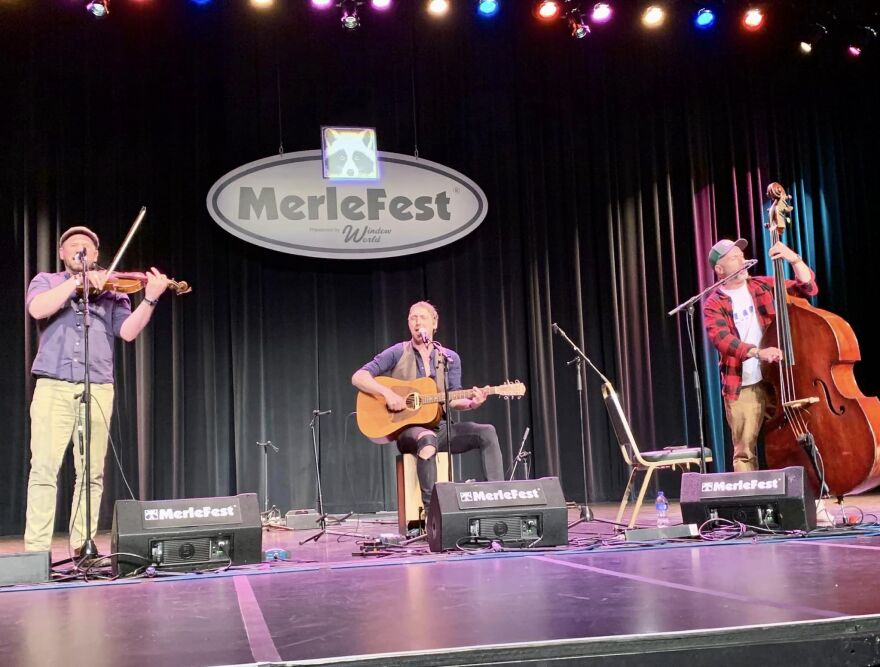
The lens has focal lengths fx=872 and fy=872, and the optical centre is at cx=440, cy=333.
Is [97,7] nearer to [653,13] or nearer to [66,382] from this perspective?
[66,382]

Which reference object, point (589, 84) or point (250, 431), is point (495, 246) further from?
point (250, 431)

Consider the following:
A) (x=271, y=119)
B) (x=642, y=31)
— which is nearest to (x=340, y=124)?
(x=271, y=119)

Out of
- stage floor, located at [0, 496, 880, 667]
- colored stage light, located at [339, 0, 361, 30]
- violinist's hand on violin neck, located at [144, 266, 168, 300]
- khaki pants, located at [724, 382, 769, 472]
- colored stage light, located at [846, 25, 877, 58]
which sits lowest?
stage floor, located at [0, 496, 880, 667]

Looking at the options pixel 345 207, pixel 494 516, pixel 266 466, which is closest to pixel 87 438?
pixel 494 516

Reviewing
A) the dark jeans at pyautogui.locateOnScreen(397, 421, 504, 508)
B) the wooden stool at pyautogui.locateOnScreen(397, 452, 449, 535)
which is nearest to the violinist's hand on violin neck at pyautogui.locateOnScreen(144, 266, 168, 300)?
the dark jeans at pyautogui.locateOnScreen(397, 421, 504, 508)

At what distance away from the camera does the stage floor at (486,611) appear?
5.27 ft

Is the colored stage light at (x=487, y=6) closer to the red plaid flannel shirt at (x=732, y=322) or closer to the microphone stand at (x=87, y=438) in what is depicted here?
the red plaid flannel shirt at (x=732, y=322)

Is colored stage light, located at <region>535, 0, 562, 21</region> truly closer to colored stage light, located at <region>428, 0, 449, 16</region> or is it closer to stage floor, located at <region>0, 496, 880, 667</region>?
colored stage light, located at <region>428, 0, 449, 16</region>

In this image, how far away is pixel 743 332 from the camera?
4660mm

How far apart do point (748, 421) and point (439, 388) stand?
1.74 metres

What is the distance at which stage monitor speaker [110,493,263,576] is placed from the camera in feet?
10.4

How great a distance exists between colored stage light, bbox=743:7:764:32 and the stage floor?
17.7ft

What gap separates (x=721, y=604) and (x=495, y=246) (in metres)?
5.90

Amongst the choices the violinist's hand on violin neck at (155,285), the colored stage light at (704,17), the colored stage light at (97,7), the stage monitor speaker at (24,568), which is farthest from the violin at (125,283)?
the colored stage light at (704,17)
